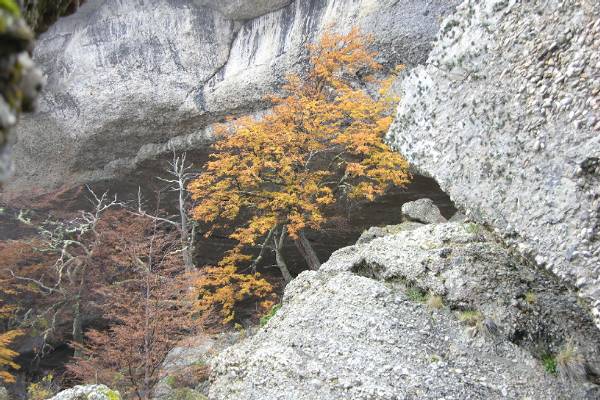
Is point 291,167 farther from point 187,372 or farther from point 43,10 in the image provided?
point 43,10

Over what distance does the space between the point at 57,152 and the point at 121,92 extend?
4733mm

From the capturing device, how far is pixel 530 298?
7176mm

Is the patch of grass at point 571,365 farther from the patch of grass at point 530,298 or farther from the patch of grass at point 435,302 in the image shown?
the patch of grass at point 435,302

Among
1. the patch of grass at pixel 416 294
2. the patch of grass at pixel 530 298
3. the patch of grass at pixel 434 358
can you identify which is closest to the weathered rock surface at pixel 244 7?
the patch of grass at pixel 416 294

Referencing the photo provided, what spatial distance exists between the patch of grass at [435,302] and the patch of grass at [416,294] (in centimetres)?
18

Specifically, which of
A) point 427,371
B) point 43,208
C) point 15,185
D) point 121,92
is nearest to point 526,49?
point 427,371

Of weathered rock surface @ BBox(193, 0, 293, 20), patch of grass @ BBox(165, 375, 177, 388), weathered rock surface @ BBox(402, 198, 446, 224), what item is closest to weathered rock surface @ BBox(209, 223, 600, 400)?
patch of grass @ BBox(165, 375, 177, 388)

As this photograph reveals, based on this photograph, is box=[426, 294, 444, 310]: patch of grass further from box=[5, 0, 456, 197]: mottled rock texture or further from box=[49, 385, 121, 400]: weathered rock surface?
box=[5, 0, 456, 197]: mottled rock texture

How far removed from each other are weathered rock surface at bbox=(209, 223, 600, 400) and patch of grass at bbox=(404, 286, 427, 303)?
2cm

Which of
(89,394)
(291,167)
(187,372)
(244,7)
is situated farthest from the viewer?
(244,7)

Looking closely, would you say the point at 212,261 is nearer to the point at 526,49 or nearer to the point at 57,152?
the point at 57,152

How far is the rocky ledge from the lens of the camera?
20.9 feet

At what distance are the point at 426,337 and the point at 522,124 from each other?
11.3ft

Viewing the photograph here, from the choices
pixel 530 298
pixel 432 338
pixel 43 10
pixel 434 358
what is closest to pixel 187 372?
pixel 432 338
